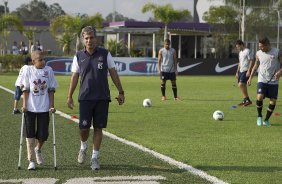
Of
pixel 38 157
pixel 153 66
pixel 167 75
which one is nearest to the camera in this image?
pixel 38 157

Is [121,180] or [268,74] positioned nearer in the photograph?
[121,180]

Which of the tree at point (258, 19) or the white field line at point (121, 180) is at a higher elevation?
the tree at point (258, 19)

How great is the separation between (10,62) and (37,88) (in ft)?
113

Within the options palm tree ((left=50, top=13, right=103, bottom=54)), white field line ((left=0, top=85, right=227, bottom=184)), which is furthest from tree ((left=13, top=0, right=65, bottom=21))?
white field line ((left=0, top=85, right=227, bottom=184))

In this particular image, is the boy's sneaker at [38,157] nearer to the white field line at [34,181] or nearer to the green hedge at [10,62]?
the white field line at [34,181]

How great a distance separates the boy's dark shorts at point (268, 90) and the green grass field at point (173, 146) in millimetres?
732

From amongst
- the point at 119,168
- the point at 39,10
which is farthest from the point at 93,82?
the point at 39,10

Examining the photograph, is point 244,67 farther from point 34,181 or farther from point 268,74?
point 34,181

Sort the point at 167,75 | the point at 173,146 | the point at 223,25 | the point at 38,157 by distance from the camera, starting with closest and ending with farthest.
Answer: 1. the point at 38,157
2. the point at 173,146
3. the point at 167,75
4. the point at 223,25

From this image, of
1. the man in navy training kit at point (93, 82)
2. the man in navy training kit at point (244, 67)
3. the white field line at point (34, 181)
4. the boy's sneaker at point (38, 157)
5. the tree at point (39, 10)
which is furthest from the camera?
the tree at point (39, 10)

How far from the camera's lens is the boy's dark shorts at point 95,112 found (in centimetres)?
857

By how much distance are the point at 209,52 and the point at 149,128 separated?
53.1 meters

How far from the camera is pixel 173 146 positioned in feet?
34.4

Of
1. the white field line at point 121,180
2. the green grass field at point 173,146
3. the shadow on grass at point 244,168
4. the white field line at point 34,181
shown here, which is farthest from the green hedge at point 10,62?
the white field line at point 121,180
